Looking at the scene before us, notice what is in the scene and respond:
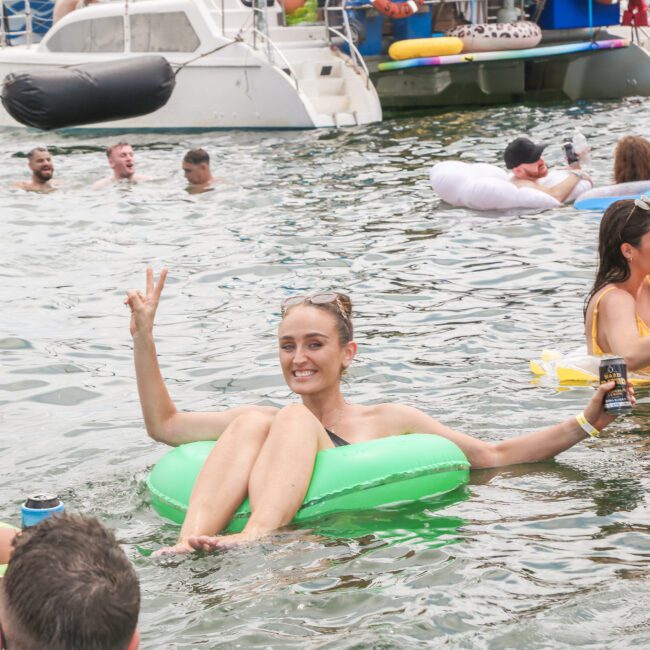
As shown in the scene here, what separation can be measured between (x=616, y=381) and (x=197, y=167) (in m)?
9.60

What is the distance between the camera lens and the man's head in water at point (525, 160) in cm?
1230

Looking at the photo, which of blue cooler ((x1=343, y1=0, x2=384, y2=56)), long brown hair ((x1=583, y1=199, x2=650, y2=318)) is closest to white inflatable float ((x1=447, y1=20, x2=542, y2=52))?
blue cooler ((x1=343, y1=0, x2=384, y2=56))

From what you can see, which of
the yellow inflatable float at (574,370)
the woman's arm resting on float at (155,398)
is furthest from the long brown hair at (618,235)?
the woman's arm resting on float at (155,398)

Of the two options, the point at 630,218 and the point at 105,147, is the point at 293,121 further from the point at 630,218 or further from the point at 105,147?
the point at 630,218

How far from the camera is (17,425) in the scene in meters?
6.67

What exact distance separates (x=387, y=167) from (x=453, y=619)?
37.7 feet

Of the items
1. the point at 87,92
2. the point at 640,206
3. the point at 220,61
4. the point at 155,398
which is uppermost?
the point at 220,61

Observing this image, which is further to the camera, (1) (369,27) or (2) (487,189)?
(1) (369,27)

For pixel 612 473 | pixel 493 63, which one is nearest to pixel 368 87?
pixel 493 63

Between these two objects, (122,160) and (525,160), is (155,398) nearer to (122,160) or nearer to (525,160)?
(525,160)

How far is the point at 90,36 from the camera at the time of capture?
2042 cm

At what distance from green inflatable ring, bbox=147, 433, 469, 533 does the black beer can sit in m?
0.65

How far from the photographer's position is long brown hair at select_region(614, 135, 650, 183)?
10.5 meters

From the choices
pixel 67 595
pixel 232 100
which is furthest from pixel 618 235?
pixel 232 100
